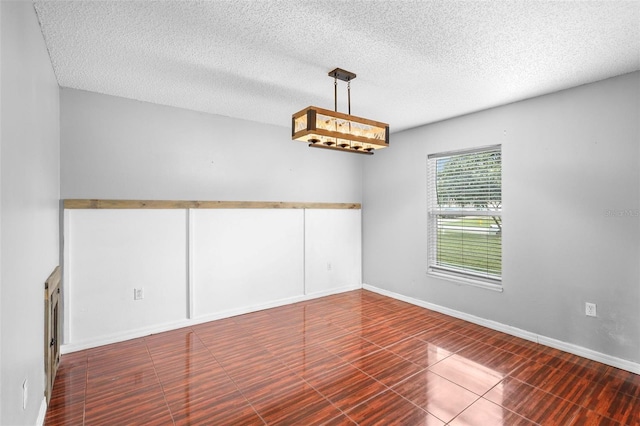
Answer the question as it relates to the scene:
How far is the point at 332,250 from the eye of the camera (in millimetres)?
5168

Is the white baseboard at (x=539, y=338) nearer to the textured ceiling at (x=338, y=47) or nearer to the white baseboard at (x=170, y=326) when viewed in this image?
the white baseboard at (x=170, y=326)

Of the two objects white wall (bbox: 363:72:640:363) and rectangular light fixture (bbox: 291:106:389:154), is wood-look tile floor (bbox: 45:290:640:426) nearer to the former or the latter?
white wall (bbox: 363:72:640:363)

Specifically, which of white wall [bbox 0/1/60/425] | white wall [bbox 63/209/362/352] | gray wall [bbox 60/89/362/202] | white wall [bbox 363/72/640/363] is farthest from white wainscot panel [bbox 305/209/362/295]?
white wall [bbox 0/1/60/425]

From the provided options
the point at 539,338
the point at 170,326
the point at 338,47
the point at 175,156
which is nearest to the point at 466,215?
the point at 539,338

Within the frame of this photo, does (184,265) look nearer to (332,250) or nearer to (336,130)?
(332,250)

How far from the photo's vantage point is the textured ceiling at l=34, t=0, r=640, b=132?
1938 mm

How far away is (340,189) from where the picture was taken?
5277 millimetres

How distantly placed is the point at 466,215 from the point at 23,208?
13.7 ft

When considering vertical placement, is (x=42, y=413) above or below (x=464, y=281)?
below

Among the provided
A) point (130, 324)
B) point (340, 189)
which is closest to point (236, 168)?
point (340, 189)

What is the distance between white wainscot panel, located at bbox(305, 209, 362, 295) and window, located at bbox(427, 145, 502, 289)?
136 centimetres

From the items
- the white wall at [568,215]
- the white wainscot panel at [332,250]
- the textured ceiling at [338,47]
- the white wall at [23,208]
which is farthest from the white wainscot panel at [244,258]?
the white wall at [568,215]

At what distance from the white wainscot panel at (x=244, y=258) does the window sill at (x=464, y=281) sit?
189 cm

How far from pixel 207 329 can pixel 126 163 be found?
2038mm
